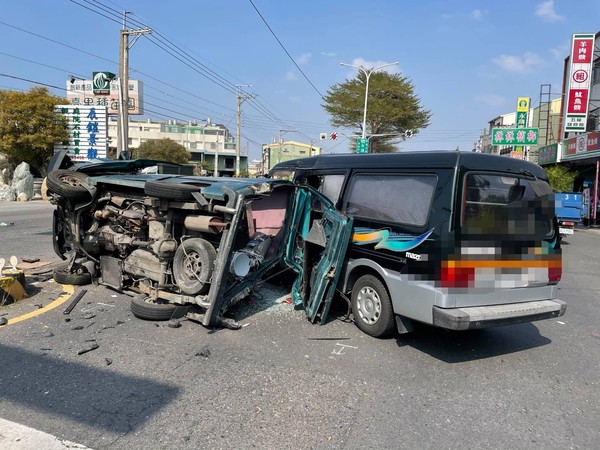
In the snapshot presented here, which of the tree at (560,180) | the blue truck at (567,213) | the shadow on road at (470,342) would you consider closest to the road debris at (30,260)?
the shadow on road at (470,342)

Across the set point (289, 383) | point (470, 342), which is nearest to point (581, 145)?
point (470, 342)

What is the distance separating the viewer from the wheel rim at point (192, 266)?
5.25 metres

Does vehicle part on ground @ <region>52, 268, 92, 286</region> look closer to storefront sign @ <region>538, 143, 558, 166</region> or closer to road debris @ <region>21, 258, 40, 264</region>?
road debris @ <region>21, 258, 40, 264</region>

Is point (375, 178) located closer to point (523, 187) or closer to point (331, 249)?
point (331, 249)

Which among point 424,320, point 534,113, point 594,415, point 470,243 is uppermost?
point 534,113

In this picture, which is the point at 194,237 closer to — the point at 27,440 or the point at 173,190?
the point at 173,190

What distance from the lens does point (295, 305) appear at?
596 centimetres

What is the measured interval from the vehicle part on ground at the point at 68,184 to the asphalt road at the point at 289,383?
1.57m

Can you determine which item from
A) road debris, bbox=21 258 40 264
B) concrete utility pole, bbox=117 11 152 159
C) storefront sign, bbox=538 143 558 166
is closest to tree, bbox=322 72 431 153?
storefront sign, bbox=538 143 558 166

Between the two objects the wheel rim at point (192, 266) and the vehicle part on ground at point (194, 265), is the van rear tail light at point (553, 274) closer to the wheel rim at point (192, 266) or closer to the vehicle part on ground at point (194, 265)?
the vehicle part on ground at point (194, 265)

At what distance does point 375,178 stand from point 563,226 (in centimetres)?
1167

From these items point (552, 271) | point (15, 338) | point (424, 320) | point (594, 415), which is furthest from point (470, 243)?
point (15, 338)

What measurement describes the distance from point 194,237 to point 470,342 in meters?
3.47

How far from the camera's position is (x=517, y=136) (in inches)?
1079
